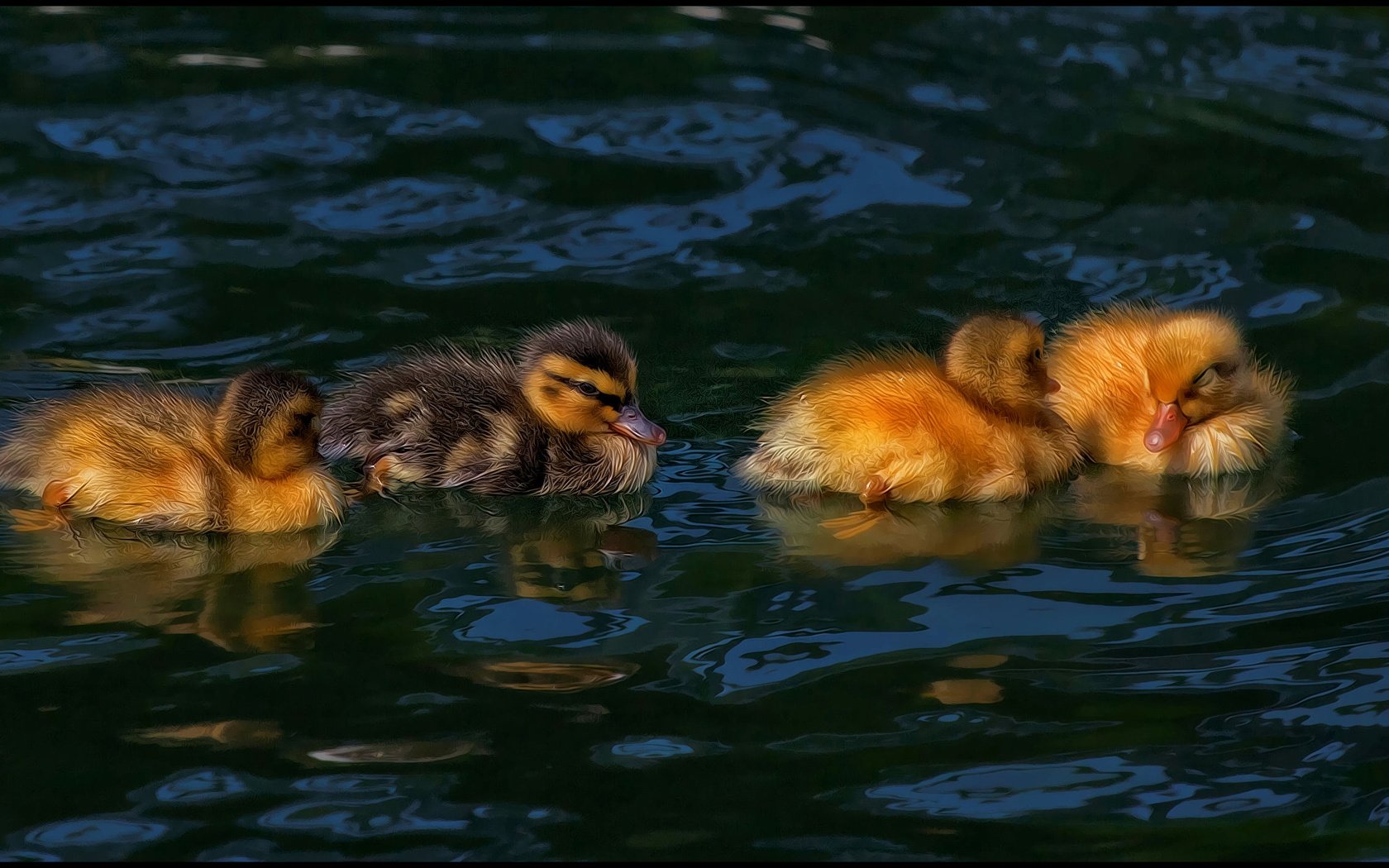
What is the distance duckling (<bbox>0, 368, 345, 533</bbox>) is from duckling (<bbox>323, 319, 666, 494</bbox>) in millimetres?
367

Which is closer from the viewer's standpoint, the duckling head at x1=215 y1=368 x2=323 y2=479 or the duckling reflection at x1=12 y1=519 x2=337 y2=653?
the duckling reflection at x1=12 y1=519 x2=337 y2=653

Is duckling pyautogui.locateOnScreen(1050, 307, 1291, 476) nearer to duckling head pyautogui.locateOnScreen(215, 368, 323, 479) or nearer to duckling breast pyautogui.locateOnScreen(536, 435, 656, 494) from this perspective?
duckling breast pyautogui.locateOnScreen(536, 435, 656, 494)

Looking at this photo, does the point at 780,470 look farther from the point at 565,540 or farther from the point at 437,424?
the point at 437,424

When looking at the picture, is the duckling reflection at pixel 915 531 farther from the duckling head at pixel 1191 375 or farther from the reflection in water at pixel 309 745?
the reflection in water at pixel 309 745

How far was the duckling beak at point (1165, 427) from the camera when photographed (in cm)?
565

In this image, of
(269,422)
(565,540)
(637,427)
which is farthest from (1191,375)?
(269,422)

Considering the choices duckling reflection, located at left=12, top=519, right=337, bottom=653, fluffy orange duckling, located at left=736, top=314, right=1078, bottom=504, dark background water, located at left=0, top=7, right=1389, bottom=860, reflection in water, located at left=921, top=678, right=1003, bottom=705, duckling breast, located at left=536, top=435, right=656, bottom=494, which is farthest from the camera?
duckling breast, located at left=536, top=435, right=656, bottom=494

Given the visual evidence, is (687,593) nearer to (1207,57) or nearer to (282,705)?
(282,705)

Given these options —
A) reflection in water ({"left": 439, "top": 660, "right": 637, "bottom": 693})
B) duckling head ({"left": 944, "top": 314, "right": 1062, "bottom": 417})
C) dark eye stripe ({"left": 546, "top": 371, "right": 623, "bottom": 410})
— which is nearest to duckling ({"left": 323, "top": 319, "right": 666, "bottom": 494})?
dark eye stripe ({"left": 546, "top": 371, "right": 623, "bottom": 410})

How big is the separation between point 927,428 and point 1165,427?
0.80m

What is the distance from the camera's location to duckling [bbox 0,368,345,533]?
5.14 m

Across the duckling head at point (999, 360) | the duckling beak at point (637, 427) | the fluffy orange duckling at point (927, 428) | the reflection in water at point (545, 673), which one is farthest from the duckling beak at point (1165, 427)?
the reflection in water at point (545, 673)

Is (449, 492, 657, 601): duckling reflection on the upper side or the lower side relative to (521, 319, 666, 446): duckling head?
lower

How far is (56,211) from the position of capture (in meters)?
7.30
